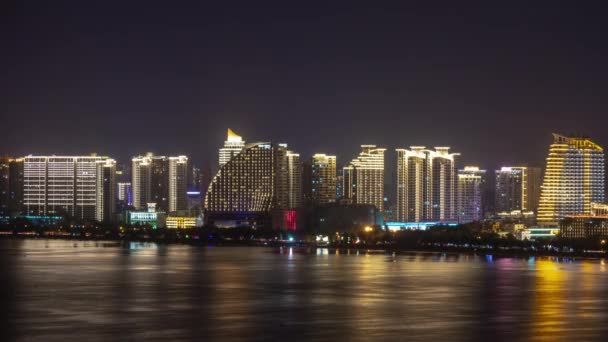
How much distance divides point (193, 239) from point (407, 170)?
52041mm

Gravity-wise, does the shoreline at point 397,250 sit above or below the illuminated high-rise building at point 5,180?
below

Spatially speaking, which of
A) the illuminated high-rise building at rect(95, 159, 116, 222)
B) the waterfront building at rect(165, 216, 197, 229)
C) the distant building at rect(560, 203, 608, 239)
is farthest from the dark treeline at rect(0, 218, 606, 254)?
the waterfront building at rect(165, 216, 197, 229)

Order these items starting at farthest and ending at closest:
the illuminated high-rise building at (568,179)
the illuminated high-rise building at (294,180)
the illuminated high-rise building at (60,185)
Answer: the illuminated high-rise building at (60,185)
the illuminated high-rise building at (294,180)
the illuminated high-rise building at (568,179)

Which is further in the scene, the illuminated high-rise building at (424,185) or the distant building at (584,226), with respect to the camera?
the illuminated high-rise building at (424,185)

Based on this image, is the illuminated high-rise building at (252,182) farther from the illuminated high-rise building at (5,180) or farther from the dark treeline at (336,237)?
the illuminated high-rise building at (5,180)

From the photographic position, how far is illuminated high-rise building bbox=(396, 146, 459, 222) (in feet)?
526

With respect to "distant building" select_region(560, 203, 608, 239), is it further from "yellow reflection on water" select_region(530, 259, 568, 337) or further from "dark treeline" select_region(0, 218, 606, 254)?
"yellow reflection on water" select_region(530, 259, 568, 337)

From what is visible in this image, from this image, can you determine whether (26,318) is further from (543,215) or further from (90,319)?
(543,215)

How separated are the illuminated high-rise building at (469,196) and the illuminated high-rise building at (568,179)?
45.9m

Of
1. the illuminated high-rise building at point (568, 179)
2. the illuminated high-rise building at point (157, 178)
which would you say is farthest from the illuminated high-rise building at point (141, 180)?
the illuminated high-rise building at point (568, 179)

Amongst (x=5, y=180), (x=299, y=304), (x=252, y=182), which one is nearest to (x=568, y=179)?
(x=252, y=182)

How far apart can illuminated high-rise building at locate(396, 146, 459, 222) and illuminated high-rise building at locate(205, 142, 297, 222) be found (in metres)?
20.0

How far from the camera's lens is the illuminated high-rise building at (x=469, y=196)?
545 ft

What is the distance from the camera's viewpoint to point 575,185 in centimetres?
11831
